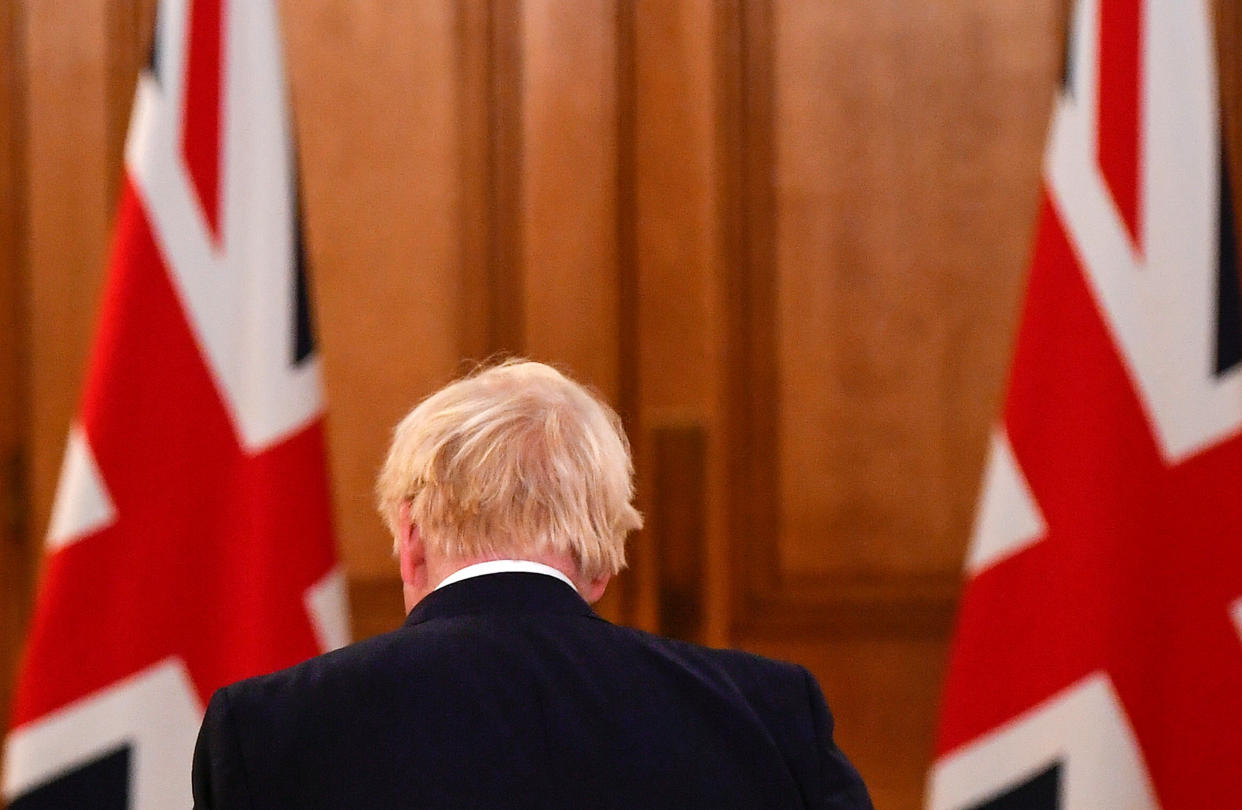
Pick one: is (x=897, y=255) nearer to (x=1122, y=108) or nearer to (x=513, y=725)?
(x=1122, y=108)

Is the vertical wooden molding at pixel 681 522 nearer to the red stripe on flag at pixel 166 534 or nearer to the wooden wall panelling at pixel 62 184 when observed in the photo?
the red stripe on flag at pixel 166 534

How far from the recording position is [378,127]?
2514mm

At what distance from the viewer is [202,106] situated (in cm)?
217

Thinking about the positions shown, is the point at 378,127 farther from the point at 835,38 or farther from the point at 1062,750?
the point at 1062,750

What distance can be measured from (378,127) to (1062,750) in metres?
1.55

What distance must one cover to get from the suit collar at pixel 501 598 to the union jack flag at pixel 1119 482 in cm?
107

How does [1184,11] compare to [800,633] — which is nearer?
[1184,11]

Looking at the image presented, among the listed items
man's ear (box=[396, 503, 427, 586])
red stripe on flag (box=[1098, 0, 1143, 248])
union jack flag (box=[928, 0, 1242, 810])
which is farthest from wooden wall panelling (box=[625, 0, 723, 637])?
man's ear (box=[396, 503, 427, 586])

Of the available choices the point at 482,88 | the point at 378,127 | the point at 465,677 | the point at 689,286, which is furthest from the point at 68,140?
the point at 465,677

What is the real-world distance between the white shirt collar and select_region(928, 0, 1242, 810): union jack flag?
106 centimetres

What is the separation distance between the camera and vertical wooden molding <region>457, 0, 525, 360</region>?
8.18 ft

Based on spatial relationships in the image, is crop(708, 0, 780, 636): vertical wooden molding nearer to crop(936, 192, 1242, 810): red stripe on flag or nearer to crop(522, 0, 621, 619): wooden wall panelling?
crop(522, 0, 621, 619): wooden wall panelling

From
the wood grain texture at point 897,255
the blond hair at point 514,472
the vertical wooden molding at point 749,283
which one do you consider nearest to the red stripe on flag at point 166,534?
the vertical wooden molding at point 749,283

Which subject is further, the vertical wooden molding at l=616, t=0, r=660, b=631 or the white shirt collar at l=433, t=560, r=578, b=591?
the vertical wooden molding at l=616, t=0, r=660, b=631
